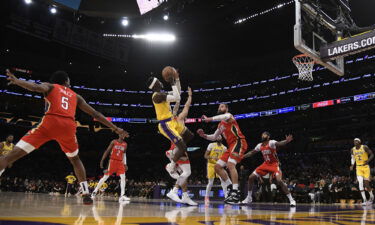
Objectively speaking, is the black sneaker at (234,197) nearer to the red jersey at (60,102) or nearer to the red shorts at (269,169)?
the red shorts at (269,169)

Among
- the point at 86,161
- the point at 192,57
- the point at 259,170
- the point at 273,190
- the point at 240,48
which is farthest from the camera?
the point at 86,161

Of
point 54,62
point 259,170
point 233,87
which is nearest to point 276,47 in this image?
point 233,87

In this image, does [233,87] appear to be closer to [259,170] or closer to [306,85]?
[306,85]

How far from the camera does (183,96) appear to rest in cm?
3822

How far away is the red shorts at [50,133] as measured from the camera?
4066mm

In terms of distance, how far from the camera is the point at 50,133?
13.7ft

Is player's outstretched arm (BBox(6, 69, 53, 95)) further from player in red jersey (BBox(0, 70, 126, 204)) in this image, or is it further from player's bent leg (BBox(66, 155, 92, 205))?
player's bent leg (BBox(66, 155, 92, 205))

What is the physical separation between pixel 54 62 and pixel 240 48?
63.0 feet

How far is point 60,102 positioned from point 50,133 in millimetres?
422

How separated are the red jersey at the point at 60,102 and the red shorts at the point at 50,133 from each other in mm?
67

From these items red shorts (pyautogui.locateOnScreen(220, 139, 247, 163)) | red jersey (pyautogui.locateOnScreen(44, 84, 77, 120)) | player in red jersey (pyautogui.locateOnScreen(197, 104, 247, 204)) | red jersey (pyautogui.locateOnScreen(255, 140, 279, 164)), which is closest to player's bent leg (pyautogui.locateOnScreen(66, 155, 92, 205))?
red jersey (pyautogui.locateOnScreen(44, 84, 77, 120))

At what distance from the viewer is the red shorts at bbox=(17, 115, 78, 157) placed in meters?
4.07

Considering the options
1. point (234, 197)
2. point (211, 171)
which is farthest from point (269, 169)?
point (211, 171)

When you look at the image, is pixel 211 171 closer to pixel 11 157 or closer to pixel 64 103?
pixel 64 103
